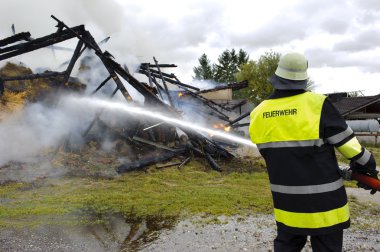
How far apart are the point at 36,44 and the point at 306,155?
9.40 meters

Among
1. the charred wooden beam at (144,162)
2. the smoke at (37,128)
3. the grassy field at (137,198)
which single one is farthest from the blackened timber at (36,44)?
the charred wooden beam at (144,162)

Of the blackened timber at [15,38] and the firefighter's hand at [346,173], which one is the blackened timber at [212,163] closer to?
the blackened timber at [15,38]

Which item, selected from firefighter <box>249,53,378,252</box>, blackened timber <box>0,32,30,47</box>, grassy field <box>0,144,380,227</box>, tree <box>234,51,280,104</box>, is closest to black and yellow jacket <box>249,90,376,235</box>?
A: firefighter <box>249,53,378,252</box>

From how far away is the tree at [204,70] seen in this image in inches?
2534

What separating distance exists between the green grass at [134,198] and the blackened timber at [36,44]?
4.02 meters

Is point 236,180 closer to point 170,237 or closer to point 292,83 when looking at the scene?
point 170,237

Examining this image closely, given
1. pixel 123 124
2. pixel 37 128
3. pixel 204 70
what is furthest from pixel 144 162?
pixel 204 70

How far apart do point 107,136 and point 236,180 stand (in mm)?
4787

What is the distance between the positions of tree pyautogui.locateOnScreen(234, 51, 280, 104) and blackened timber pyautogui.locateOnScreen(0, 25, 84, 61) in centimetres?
3521

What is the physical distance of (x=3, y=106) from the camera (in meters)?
10.2

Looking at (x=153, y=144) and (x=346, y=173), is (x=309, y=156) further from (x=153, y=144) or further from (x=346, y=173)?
(x=153, y=144)

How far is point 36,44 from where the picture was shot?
966 cm

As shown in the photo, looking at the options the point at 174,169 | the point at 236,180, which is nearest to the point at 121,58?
the point at 174,169

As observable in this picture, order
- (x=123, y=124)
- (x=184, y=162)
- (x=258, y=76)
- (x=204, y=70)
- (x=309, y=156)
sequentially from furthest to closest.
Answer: (x=204, y=70)
(x=258, y=76)
(x=123, y=124)
(x=184, y=162)
(x=309, y=156)
